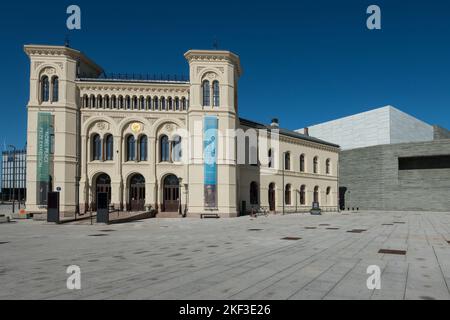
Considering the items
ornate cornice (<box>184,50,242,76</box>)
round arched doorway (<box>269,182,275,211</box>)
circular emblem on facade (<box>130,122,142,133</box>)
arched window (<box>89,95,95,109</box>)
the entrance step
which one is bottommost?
the entrance step

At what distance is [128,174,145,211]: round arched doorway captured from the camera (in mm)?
36844

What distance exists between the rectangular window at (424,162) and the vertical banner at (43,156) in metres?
54.3

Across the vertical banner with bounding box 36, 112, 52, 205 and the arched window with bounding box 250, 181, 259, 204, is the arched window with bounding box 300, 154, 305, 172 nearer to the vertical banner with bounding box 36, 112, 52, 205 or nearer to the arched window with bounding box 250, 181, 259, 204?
the arched window with bounding box 250, 181, 259, 204

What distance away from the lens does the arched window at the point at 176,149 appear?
3750cm

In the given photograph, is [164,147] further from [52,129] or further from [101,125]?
[52,129]

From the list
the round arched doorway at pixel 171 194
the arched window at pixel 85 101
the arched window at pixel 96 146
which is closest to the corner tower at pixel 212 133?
the round arched doorway at pixel 171 194

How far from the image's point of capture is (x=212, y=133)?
3512cm

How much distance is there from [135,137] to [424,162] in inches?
1875

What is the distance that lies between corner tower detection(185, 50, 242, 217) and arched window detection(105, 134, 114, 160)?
9.06 metres

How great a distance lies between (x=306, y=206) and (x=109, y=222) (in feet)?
101

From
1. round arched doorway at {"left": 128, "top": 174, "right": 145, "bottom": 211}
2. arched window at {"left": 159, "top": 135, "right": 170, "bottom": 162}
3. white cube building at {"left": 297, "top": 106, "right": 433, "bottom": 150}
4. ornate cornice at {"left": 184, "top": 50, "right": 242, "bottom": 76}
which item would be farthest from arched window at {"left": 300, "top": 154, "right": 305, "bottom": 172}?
white cube building at {"left": 297, "top": 106, "right": 433, "bottom": 150}

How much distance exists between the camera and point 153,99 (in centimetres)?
3756

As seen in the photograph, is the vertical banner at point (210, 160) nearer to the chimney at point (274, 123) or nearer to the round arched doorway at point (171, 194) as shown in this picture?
the round arched doorway at point (171, 194)
